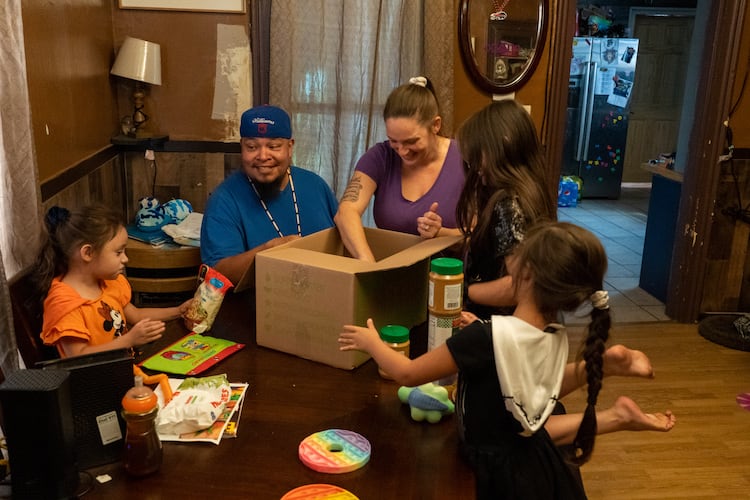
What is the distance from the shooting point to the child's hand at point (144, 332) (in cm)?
152

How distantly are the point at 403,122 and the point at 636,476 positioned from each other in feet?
5.31

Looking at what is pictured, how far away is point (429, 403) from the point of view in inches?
55.0

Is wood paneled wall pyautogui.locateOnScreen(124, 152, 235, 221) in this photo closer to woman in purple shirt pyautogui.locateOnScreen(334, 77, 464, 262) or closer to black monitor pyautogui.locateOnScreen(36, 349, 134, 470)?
woman in purple shirt pyautogui.locateOnScreen(334, 77, 464, 262)

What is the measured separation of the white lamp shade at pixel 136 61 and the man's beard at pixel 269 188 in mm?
→ 1342

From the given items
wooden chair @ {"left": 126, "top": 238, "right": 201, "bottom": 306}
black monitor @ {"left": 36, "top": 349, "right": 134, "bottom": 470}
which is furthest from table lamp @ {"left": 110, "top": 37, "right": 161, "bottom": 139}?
black monitor @ {"left": 36, "top": 349, "right": 134, "bottom": 470}

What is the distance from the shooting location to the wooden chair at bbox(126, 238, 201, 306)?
3.02 m

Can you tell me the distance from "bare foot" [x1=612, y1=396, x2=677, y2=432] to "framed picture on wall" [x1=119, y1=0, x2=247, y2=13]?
9.21ft

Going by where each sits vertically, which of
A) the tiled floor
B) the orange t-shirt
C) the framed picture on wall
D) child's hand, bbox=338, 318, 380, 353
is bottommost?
the tiled floor

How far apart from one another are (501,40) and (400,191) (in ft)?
5.78

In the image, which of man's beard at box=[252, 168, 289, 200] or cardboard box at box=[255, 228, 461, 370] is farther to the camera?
man's beard at box=[252, 168, 289, 200]

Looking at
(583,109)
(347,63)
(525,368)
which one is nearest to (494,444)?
(525,368)

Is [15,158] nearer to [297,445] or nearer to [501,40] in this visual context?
[297,445]

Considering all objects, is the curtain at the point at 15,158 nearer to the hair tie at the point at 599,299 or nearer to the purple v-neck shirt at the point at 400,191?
the purple v-neck shirt at the point at 400,191

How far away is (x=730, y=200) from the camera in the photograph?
3.99m
